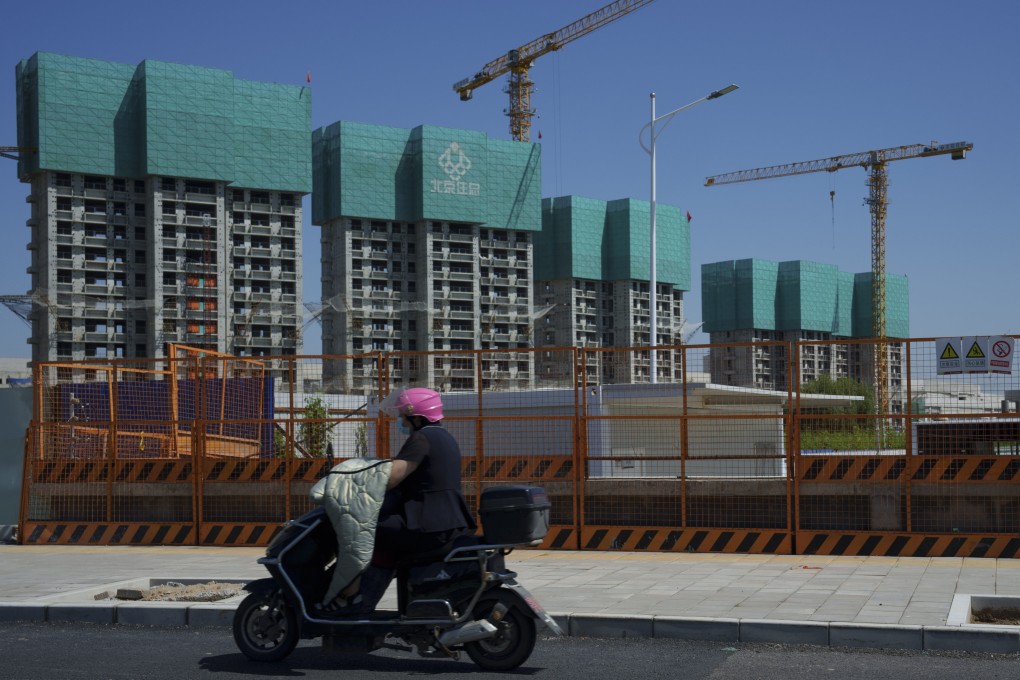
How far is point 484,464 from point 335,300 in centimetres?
9457

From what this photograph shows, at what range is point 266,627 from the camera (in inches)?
300

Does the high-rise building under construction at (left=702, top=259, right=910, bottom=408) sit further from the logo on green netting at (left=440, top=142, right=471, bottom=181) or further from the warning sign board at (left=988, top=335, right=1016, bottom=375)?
the warning sign board at (left=988, top=335, right=1016, bottom=375)

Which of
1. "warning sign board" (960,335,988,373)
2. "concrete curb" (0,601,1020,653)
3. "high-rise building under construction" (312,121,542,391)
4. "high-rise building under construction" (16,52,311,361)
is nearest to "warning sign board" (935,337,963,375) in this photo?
"warning sign board" (960,335,988,373)

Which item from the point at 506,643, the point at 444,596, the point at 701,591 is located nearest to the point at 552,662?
the point at 506,643

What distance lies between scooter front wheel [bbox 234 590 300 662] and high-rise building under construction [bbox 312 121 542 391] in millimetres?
99111

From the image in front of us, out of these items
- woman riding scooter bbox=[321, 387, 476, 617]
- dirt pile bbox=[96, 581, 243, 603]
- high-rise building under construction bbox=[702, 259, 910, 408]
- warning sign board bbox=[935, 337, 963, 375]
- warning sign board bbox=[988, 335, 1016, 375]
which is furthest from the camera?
high-rise building under construction bbox=[702, 259, 910, 408]

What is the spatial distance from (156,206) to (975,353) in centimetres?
9047

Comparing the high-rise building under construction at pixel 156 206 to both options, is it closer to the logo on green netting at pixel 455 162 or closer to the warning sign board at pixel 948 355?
the logo on green netting at pixel 455 162

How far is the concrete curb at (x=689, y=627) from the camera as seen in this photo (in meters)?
7.79

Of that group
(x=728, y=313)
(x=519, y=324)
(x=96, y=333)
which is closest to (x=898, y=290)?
(x=728, y=313)

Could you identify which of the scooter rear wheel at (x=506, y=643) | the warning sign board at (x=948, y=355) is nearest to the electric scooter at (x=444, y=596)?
the scooter rear wheel at (x=506, y=643)

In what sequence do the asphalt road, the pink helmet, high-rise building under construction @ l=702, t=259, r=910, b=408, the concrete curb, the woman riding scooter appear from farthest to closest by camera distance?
high-rise building under construction @ l=702, t=259, r=910, b=408
the concrete curb
the pink helmet
the woman riding scooter
the asphalt road

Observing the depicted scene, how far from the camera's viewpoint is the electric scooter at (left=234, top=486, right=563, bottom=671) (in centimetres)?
719

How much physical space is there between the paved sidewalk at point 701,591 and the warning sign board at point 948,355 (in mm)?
2124
